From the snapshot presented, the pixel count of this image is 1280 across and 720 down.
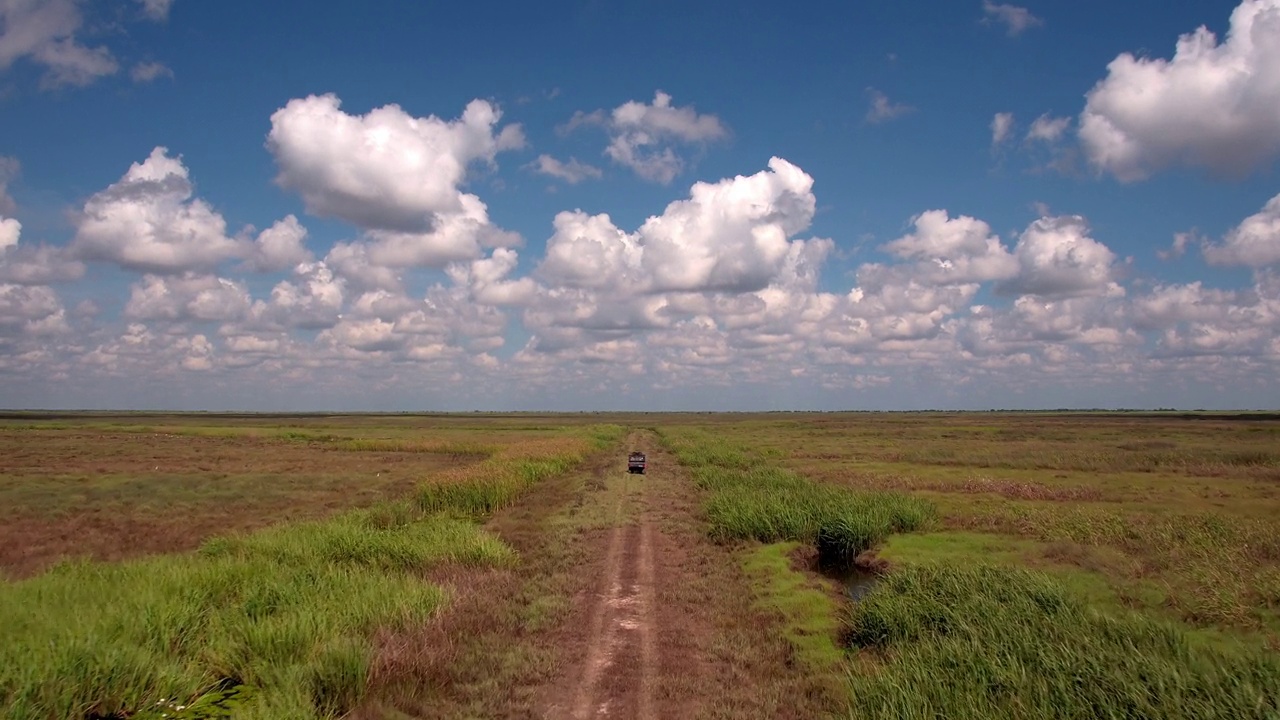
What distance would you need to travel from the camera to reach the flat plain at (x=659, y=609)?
8.45 m

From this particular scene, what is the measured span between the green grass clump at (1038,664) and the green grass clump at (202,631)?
7.13 meters

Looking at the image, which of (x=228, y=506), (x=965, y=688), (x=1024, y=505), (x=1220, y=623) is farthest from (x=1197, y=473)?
(x=228, y=506)

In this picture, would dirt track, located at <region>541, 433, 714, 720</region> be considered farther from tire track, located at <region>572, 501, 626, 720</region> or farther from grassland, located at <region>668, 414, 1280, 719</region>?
grassland, located at <region>668, 414, 1280, 719</region>

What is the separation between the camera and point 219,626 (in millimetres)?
10727

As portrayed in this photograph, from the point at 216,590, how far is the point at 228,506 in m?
22.4

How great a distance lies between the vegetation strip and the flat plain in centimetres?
5

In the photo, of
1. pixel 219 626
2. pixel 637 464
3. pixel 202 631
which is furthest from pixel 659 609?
pixel 637 464

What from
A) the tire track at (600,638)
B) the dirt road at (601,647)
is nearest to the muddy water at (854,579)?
the dirt road at (601,647)

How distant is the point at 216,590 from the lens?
504 inches

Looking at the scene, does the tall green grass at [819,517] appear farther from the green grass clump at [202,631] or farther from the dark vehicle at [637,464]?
the dark vehicle at [637,464]

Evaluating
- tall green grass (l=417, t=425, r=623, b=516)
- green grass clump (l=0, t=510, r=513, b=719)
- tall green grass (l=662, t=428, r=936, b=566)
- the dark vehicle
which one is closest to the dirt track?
tall green grass (l=662, t=428, r=936, b=566)

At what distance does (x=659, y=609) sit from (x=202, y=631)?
7.59 m

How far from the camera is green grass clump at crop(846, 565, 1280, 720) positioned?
7512mm

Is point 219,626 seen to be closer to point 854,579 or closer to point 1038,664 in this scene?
point 1038,664
